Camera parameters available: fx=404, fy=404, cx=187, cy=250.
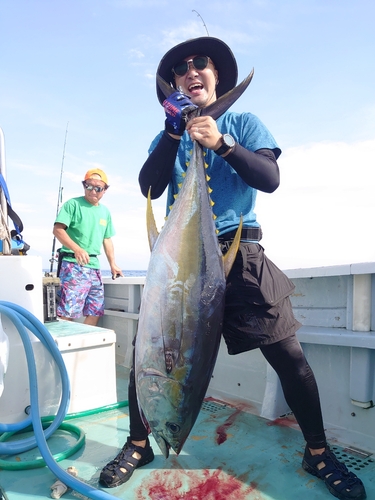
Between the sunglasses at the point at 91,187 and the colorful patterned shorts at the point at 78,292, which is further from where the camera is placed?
the sunglasses at the point at 91,187

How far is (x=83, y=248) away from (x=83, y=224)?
0.26 meters

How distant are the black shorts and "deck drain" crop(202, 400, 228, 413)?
4.15 feet

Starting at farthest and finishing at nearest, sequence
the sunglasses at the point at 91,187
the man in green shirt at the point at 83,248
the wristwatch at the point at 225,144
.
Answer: the sunglasses at the point at 91,187
the man in green shirt at the point at 83,248
the wristwatch at the point at 225,144

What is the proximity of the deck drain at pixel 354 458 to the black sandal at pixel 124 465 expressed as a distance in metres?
1.09

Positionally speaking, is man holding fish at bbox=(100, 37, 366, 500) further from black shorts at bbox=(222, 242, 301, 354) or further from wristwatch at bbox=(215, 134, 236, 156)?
wristwatch at bbox=(215, 134, 236, 156)

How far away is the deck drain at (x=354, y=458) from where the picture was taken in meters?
2.22

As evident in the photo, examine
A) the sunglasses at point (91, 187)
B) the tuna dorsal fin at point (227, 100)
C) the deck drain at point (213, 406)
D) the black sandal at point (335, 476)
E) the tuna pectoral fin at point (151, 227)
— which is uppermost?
the sunglasses at point (91, 187)

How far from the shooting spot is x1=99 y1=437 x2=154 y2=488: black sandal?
1.99 metres

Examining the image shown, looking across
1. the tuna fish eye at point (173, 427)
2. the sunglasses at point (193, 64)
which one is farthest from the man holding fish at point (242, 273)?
the tuna fish eye at point (173, 427)

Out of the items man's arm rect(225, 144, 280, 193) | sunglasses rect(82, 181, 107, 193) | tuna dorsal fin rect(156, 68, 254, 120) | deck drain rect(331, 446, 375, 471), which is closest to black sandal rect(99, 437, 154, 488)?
deck drain rect(331, 446, 375, 471)

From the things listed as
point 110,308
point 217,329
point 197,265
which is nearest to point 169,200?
point 197,265

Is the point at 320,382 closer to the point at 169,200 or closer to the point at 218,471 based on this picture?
the point at 218,471

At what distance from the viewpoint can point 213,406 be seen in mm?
3115

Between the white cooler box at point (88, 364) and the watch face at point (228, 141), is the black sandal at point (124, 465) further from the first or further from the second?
the watch face at point (228, 141)
